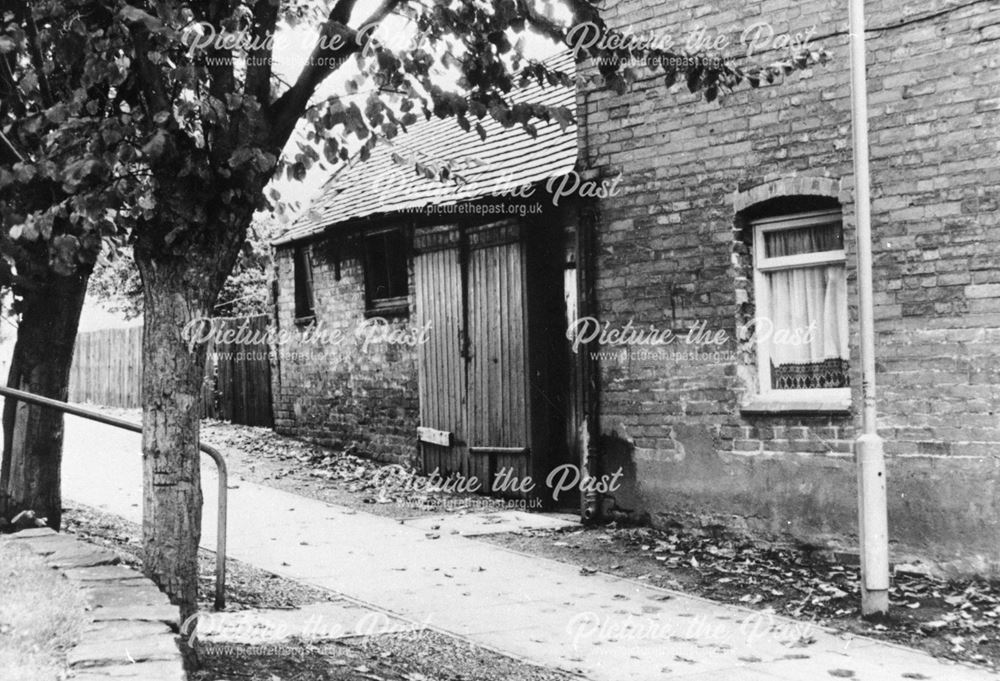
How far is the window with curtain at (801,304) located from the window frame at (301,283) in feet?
31.9

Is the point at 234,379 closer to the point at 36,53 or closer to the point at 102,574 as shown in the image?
the point at 36,53

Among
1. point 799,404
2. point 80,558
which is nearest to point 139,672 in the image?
point 80,558

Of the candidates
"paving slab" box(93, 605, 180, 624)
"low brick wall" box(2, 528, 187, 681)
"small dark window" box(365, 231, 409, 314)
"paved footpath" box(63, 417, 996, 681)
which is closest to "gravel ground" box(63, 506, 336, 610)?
"paved footpath" box(63, 417, 996, 681)

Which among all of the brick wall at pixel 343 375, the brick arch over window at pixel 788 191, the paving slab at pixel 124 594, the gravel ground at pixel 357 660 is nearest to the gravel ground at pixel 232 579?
the gravel ground at pixel 357 660

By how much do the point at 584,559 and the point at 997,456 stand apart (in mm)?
3430

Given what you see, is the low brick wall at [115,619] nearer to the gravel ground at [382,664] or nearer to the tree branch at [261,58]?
the gravel ground at [382,664]

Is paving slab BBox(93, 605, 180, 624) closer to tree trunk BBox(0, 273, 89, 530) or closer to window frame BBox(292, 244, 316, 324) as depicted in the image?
tree trunk BBox(0, 273, 89, 530)

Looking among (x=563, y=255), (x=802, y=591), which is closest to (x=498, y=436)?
(x=563, y=255)

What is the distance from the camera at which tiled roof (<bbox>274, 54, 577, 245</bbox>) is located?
11852mm

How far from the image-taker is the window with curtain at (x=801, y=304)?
29.9 ft

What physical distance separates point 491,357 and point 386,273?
3539 millimetres

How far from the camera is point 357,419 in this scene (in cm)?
1570

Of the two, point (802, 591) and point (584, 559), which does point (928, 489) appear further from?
point (584, 559)

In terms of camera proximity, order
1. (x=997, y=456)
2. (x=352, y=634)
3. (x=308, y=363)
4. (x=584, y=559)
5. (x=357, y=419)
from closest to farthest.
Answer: (x=352, y=634)
(x=997, y=456)
(x=584, y=559)
(x=357, y=419)
(x=308, y=363)
